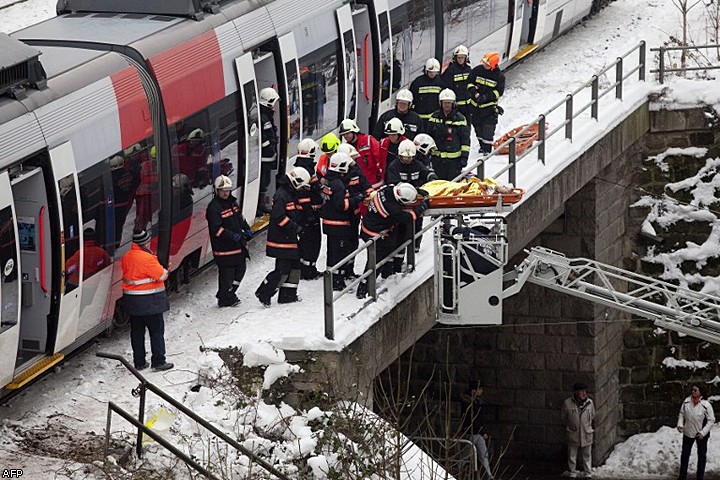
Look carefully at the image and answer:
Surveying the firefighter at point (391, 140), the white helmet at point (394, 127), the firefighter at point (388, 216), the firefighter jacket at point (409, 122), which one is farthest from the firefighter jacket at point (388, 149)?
the firefighter at point (388, 216)

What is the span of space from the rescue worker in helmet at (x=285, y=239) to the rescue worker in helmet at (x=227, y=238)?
33 centimetres

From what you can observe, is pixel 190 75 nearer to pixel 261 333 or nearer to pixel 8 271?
pixel 261 333

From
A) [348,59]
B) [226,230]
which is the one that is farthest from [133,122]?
[348,59]

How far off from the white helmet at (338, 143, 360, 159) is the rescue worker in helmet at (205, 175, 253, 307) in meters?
1.16

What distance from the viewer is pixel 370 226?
15.6 meters

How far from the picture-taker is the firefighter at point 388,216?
50.2ft

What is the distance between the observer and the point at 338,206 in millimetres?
15578

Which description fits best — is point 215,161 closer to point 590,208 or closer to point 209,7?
point 209,7

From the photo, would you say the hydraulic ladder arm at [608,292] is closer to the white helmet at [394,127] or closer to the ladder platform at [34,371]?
the white helmet at [394,127]

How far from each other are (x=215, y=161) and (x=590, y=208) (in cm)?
796

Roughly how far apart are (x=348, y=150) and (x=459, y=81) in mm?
4567

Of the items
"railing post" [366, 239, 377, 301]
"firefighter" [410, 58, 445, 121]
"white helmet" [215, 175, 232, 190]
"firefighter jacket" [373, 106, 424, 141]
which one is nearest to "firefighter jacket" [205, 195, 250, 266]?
"white helmet" [215, 175, 232, 190]

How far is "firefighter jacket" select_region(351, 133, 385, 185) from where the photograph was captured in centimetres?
1727

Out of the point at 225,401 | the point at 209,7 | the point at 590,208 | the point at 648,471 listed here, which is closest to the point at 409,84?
the point at 590,208
